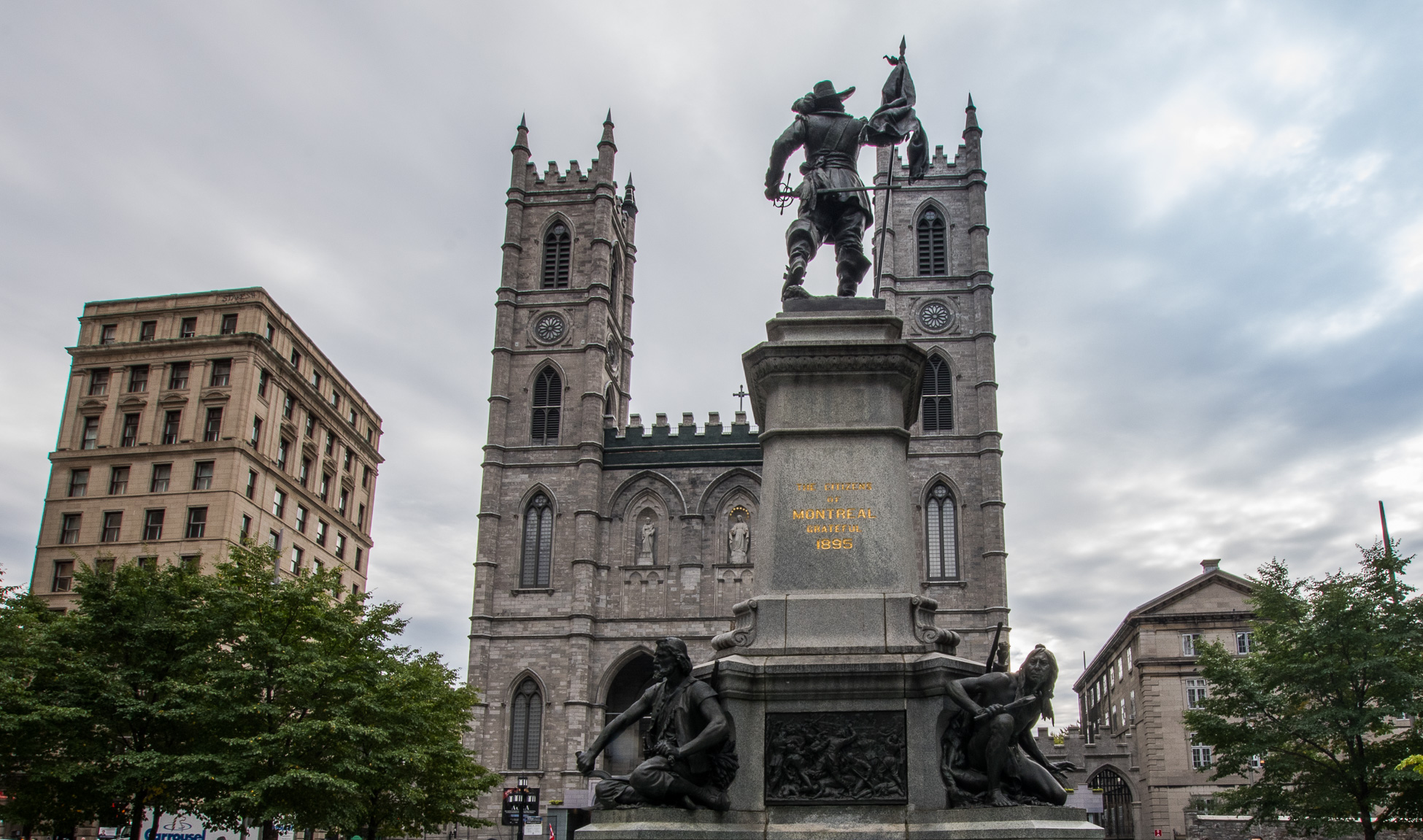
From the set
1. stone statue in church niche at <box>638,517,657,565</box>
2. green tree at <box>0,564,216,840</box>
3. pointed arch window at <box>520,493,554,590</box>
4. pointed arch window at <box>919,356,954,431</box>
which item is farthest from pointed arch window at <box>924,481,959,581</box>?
green tree at <box>0,564,216,840</box>

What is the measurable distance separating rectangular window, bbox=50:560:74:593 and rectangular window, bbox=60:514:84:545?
95 cm

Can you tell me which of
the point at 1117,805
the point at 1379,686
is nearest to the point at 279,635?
the point at 1379,686

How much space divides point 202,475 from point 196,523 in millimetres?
2117

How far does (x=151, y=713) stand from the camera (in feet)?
77.7

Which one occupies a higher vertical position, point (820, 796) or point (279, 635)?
point (279, 635)

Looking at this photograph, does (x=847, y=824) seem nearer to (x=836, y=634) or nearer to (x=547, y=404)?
(x=836, y=634)

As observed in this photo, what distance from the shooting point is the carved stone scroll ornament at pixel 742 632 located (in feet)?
27.0

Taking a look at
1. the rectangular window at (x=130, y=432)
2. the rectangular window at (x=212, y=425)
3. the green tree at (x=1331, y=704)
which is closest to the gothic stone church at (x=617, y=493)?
the rectangular window at (x=212, y=425)

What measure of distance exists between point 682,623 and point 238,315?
24913 mm

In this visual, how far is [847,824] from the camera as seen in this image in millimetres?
7418

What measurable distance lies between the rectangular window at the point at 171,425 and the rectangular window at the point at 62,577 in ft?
20.8

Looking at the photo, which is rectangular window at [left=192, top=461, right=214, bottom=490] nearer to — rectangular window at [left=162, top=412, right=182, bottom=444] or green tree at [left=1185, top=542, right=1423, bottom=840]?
rectangular window at [left=162, top=412, right=182, bottom=444]

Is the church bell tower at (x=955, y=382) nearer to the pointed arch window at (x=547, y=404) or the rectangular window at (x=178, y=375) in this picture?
the pointed arch window at (x=547, y=404)

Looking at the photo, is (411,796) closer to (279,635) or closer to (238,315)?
(279,635)
